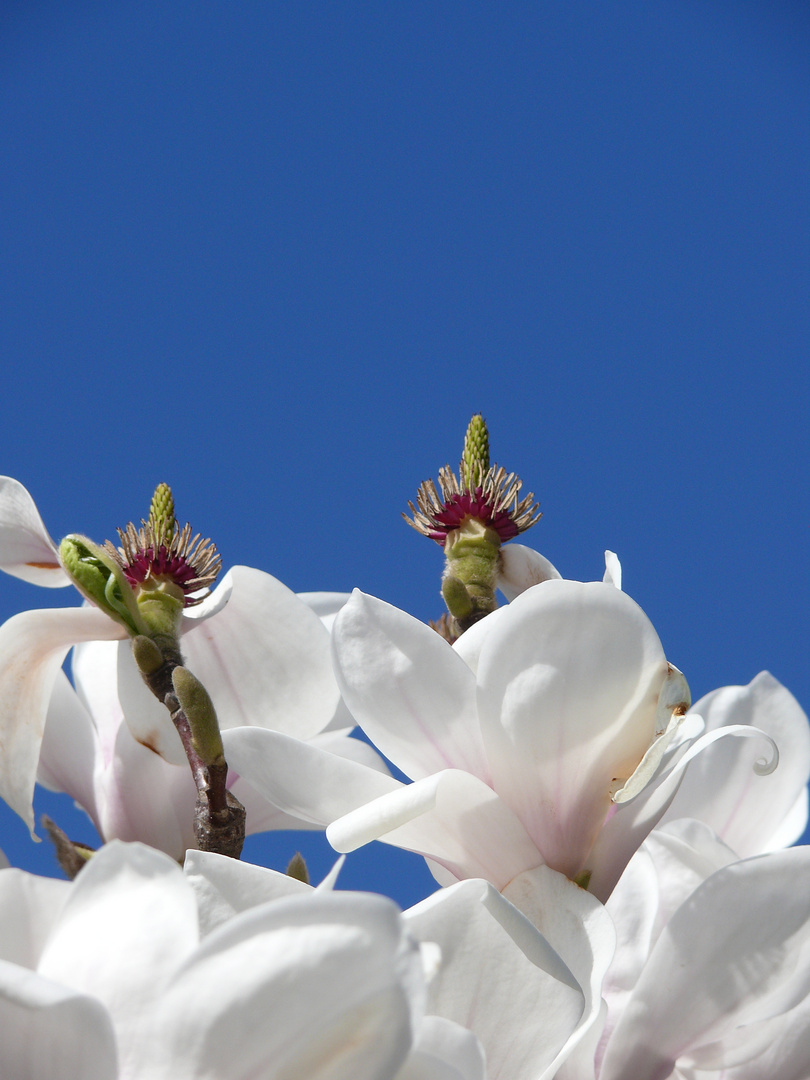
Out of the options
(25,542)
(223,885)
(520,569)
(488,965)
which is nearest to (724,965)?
(488,965)

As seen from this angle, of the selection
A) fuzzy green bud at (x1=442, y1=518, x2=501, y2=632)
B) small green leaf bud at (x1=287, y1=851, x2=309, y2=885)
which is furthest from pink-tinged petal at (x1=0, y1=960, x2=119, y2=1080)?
fuzzy green bud at (x1=442, y1=518, x2=501, y2=632)

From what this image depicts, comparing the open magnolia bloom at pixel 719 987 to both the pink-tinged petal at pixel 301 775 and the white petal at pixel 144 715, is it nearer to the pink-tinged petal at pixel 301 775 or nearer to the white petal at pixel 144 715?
the pink-tinged petal at pixel 301 775

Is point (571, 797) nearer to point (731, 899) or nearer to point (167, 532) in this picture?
point (731, 899)

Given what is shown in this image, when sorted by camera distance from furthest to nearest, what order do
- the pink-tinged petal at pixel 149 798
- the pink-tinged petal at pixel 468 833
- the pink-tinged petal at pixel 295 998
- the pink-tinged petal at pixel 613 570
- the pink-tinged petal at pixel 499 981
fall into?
the pink-tinged petal at pixel 149 798 < the pink-tinged petal at pixel 613 570 < the pink-tinged petal at pixel 468 833 < the pink-tinged petal at pixel 499 981 < the pink-tinged petal at pixel 295 998

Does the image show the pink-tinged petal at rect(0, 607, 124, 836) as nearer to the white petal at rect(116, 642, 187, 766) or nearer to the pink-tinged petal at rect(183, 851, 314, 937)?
the white petal at rect(116, 642, 187, 766)

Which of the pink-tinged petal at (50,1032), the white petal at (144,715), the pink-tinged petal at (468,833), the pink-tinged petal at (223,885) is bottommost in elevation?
the pink-tinged petal at (50,1032)

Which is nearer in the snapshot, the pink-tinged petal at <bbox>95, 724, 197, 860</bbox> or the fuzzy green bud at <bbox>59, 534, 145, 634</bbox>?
the fuzzy green bud at <bbox>59, 534, 145, 634</bbox>

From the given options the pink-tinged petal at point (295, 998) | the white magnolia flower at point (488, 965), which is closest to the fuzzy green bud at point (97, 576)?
the white magnolia flower at point (488, 965)
